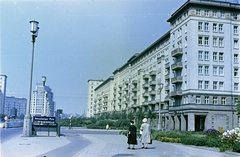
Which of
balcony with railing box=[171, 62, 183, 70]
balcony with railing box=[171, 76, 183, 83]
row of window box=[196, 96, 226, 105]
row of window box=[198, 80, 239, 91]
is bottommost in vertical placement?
row of window box=[196, 96, 226, 105]

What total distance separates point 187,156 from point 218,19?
44.0 meters

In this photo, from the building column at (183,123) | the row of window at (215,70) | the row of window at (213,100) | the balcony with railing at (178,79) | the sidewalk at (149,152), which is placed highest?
the row of window at (215,70)

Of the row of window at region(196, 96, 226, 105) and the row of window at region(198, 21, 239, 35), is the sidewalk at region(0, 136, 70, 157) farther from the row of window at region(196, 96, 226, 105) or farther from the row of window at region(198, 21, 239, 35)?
the row of window at region(198, 21, 239, 35)

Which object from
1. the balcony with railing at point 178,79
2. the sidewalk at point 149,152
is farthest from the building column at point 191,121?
the sidewalk at point 149,152

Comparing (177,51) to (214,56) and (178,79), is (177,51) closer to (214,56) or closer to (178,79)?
(178,79)

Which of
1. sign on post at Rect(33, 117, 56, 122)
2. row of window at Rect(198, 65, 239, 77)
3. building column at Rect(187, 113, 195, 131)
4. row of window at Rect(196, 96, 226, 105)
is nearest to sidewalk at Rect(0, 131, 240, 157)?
sign on post at Rect(33, 117, 56, 122)

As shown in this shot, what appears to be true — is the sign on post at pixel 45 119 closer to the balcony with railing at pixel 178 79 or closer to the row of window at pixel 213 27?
the balcony with railing at pixel 178 79

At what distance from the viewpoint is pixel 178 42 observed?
5497 centimetres

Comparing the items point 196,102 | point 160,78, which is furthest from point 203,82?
point 160,78

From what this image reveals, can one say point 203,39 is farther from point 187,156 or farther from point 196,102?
point 187,156

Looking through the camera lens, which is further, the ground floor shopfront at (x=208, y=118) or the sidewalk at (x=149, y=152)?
the ground floor shopfront at (x=208, y=118)

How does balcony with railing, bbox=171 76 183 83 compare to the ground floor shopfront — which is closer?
the ground floor shopfront

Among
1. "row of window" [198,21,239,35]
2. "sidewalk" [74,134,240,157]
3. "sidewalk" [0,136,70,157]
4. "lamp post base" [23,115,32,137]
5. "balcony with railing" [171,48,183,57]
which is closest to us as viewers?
"sidewalk" [0,136,70,157]

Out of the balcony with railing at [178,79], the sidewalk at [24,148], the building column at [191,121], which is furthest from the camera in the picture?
the balcony with railing at [178,79]
